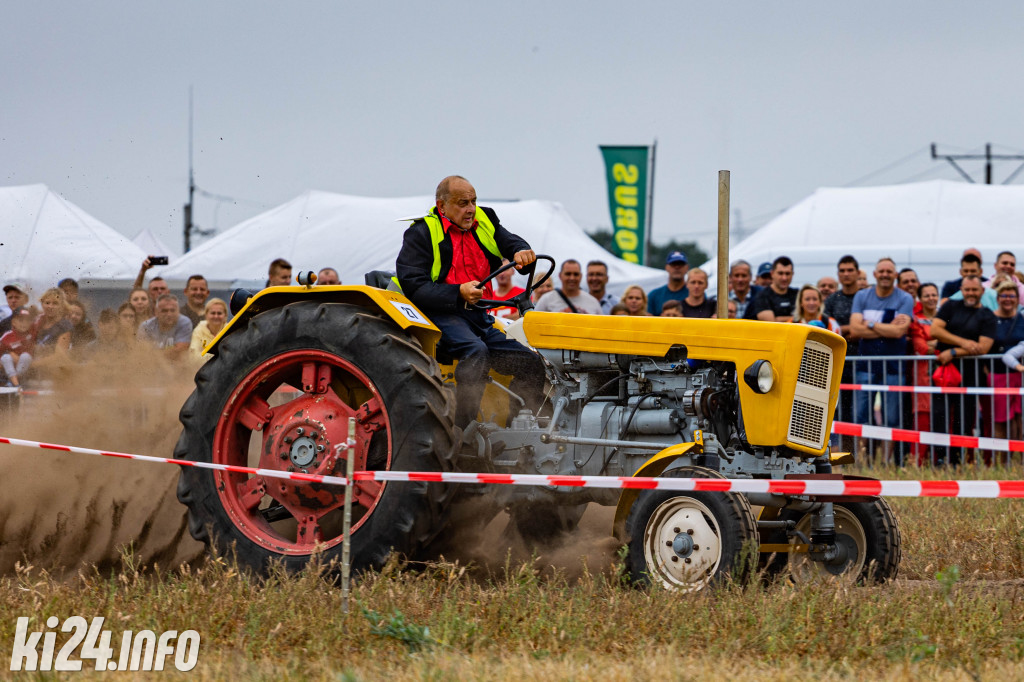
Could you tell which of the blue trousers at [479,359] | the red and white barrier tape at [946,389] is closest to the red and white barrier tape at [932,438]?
the red and white barrier tape at [946,389]

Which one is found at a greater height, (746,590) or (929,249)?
(929,249)

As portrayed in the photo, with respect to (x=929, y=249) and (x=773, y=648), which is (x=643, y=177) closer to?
(x=929, y=249)

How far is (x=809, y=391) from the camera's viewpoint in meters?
5.46

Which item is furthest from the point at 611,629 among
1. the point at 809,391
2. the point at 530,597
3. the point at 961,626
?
the point at 809,391

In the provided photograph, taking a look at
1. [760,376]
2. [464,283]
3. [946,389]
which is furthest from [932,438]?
[464,283]

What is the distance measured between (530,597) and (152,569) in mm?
2276

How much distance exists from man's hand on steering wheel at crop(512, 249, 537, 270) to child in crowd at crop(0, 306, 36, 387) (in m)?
3.71

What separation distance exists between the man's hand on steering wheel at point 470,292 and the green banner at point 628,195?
1552 centimetres

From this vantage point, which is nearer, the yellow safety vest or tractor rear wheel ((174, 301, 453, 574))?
tractor rear wheel ((174, 301, 453, 574))

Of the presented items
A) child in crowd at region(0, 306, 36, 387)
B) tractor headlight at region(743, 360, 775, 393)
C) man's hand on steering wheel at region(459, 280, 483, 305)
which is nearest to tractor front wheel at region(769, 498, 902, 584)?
tractor headlight at region(743, 360, 775, 393)

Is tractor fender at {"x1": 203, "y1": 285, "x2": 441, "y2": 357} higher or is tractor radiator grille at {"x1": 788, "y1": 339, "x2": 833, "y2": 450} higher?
tractor fender at {"x1": 203, "y1": 285, "x2": 441, "y2": 357}

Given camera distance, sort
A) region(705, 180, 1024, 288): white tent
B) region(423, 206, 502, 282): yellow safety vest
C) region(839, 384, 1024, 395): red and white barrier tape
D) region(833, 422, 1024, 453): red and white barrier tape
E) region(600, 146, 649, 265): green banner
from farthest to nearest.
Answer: region(600, 146, 649, 265): green banner
region(705, 180, 1024, 288): white tent
region(839, 384, 1024, 395): red and white barrier tape
region(833, 422, 1024, 453): red and white barrier tape
region(423, 206, 502, 282): yellow safety vest

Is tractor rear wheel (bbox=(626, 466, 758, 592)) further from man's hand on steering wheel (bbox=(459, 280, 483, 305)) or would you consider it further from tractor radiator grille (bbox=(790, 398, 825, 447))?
man's hand on steering wheel (bbox=(459, 280, 483, 305))

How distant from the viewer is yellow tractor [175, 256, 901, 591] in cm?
524
